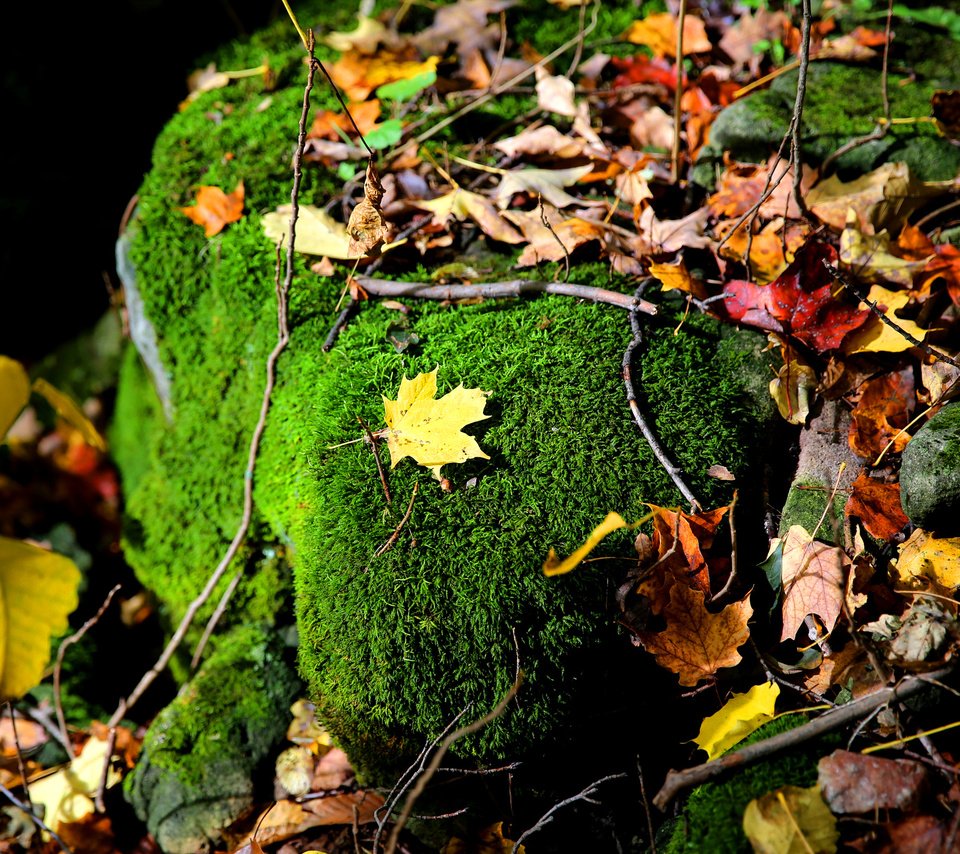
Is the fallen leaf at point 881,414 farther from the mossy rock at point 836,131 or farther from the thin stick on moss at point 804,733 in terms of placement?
the mossy rock at point 836,131

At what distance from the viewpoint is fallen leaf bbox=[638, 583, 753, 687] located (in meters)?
1.81

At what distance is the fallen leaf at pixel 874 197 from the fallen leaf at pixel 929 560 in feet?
3.82

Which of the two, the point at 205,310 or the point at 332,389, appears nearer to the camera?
the point at 332,389

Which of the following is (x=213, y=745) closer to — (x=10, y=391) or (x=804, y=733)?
(x=10, y=391)

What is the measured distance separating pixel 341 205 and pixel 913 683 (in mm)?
2487

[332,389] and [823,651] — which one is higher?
[332,389]

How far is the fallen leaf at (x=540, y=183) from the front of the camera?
2.71 m

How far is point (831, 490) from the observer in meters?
2.07

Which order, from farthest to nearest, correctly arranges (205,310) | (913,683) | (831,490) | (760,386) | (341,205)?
1. (205,310)
2. (341,205)
3. (760,386)
4. (831,490)
5. (913,683)

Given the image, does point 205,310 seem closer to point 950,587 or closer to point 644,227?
point 644,227

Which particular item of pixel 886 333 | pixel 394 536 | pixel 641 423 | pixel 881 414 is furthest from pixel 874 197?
pixel 394 536

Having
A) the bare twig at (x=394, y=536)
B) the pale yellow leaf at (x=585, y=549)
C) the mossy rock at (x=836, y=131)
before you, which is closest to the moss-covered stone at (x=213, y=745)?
the bare twig at (x=394, y=536)

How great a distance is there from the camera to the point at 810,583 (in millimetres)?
1863

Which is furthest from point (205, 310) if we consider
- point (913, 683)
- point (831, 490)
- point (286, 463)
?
point (913, 683)
